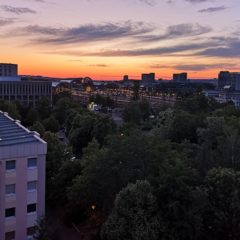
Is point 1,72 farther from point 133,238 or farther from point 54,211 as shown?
point 133,238

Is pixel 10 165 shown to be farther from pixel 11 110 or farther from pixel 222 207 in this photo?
pixel 11 110

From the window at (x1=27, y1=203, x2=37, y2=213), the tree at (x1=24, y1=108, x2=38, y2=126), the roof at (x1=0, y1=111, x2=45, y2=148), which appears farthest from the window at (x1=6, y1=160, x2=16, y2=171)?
the tree at (x1=24, y1=108, x2=38, y2=126)

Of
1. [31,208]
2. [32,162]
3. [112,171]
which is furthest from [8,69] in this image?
[112,171]

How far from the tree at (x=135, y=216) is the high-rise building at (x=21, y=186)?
5625 mm

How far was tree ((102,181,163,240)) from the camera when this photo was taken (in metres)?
19.2

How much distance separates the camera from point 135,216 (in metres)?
19.3

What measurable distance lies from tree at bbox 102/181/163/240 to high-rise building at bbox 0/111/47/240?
18.5 ft

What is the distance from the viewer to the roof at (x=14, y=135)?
76.8 ft

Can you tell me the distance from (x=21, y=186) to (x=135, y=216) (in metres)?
7.19

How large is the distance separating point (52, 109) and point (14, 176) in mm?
54313

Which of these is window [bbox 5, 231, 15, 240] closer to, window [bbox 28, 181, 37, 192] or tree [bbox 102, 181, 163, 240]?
window [bbox 28, 181, 37, 192]

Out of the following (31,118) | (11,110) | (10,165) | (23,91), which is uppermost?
(23,91)

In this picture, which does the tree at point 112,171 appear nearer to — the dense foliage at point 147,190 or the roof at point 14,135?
the dense foliage at point 147,190

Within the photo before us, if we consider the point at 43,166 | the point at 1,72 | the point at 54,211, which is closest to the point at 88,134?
the point at 54,211
